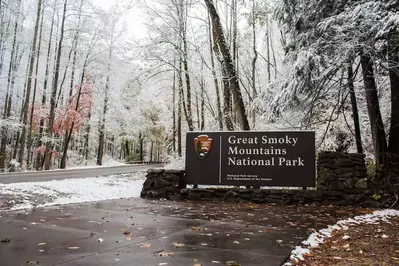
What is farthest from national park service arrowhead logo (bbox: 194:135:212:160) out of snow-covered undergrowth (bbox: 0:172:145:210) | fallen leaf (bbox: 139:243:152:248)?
fallen leaf (bbox: 139:243:152:248)

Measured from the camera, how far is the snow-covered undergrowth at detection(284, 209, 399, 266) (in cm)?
351

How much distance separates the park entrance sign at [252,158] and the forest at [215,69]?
2.37 feet

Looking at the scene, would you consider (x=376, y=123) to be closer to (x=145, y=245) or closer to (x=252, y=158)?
(x=252, y=158)

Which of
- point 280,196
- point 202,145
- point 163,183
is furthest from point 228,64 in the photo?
point 280,196

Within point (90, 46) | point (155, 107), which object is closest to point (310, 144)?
point (90, 46)

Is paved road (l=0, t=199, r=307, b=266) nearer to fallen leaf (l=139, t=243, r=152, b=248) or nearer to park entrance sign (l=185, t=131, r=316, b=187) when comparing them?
fallen leaf (l=139, t=243, r=152, b=248)

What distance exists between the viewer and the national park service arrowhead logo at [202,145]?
351 inches

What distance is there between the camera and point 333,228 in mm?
4980

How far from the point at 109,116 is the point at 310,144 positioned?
2303cm

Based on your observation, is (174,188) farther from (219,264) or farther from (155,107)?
(155,107)

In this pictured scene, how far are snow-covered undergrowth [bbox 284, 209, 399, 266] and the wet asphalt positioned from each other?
10cm

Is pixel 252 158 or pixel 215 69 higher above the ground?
pixel 215 69

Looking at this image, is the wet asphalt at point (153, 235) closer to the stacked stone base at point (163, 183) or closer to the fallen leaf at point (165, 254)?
the fallen leaf at point (165, 254)

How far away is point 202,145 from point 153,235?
4862 millimetres
